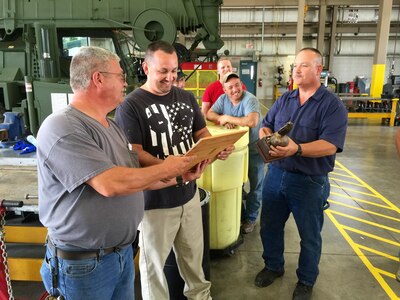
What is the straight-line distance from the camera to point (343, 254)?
319 centimetres

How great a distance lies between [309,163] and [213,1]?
4.43 meters

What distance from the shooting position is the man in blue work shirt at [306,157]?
216cm

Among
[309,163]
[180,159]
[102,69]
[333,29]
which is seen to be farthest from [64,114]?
[333,29]

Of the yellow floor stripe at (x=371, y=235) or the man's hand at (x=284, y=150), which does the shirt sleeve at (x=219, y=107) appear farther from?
the yellow floor stripe at (x=371, y=235)

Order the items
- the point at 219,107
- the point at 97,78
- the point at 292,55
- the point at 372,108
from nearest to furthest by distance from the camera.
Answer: the point at 97,78, the point at 219,107, the point at 372,108, the point at 292,55

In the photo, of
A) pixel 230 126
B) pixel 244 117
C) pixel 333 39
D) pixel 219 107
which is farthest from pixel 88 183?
pixel 333 39

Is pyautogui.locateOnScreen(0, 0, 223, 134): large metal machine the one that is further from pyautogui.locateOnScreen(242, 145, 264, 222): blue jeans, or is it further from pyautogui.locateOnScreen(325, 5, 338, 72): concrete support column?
pyautogui.locateOnScreen(325, 5, 338, 72): concrete support column

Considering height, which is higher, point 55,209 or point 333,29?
point 333,29

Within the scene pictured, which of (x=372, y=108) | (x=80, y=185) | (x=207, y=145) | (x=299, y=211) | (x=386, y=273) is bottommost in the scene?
(x=386, y=273)

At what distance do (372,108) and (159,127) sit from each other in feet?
35.6

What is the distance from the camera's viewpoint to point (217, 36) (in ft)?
19.4

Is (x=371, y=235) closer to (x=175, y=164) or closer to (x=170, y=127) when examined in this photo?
(x=170, y=127)

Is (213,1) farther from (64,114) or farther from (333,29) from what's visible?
(333,29)

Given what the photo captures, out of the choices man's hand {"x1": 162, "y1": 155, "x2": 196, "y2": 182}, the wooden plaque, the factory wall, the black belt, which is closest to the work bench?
the factory wall
